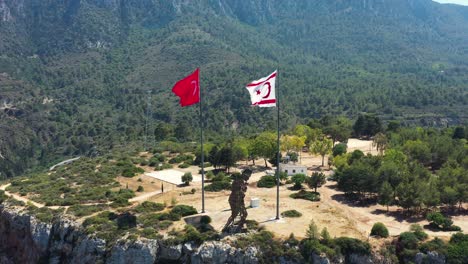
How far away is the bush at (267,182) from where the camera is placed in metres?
55.8

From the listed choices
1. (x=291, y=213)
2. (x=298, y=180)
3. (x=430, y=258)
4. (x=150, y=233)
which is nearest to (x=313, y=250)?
(x=291, y=213)

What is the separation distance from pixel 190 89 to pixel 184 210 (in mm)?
12191

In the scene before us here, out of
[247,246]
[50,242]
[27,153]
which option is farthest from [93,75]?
[247,246]

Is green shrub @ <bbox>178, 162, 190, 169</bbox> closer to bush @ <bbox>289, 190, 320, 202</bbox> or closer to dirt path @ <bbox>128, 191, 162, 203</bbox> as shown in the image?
dirt path @ <bbox>128, 191, 162, 203</bbox>

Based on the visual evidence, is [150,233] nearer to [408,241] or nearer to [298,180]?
[298,180]

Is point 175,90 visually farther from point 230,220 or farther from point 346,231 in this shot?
point 346,231

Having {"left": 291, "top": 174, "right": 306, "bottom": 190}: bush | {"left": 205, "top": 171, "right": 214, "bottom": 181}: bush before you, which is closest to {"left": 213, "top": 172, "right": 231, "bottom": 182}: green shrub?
{"left": 205, "top": 171, "right": 214, "bottom": 181}: bush

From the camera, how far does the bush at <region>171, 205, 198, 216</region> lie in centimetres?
4443

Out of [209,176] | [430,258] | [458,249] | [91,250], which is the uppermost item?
[209,176]

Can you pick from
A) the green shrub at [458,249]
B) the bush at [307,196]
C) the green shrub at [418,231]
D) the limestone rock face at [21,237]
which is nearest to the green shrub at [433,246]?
the green shrub at [458,249]

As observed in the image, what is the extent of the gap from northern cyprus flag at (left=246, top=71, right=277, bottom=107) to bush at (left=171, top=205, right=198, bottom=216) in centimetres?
1347

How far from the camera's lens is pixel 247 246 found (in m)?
36.9

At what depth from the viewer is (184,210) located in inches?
1762

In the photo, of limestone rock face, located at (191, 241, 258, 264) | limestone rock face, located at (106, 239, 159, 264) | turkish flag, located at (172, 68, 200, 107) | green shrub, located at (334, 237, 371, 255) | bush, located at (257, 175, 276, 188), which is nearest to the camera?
limestone rock face, located at (191, 241, 258, 264)
